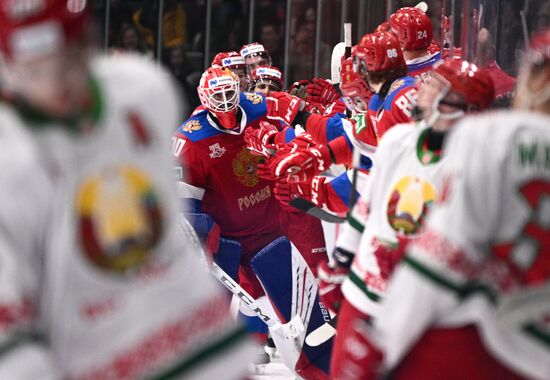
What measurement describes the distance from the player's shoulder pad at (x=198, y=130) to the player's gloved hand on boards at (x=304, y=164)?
1124 mm

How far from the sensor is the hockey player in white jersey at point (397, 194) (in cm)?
279

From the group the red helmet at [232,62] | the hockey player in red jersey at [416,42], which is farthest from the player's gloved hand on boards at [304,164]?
the red helmet at [232,62]

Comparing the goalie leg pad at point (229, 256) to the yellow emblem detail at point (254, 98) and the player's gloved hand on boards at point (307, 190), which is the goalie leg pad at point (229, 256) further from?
the player's gloved hand on boards at point (307, 190)

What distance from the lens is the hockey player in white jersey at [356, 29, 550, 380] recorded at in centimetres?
196

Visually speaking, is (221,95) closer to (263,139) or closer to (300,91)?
(263,139)

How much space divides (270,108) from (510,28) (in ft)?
6.20

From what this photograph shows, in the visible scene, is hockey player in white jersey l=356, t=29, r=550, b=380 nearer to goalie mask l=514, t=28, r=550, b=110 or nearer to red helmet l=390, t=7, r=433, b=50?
goalie mask l=514, t=28, r=550, b=110

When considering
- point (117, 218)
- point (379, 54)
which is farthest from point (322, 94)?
point (117, 218)

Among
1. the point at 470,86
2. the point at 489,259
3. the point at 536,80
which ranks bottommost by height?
the point at 489,259

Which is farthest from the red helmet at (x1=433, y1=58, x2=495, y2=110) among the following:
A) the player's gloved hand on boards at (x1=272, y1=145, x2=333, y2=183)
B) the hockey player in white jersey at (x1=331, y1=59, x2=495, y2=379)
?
the player's gloved hand on boards at (x1=272, y1=145, x2=333, y2=183)

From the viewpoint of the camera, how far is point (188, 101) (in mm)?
10609

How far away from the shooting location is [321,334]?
5.41 m

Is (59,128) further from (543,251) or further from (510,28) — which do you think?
(510,28)

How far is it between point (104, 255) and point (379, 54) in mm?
3306
